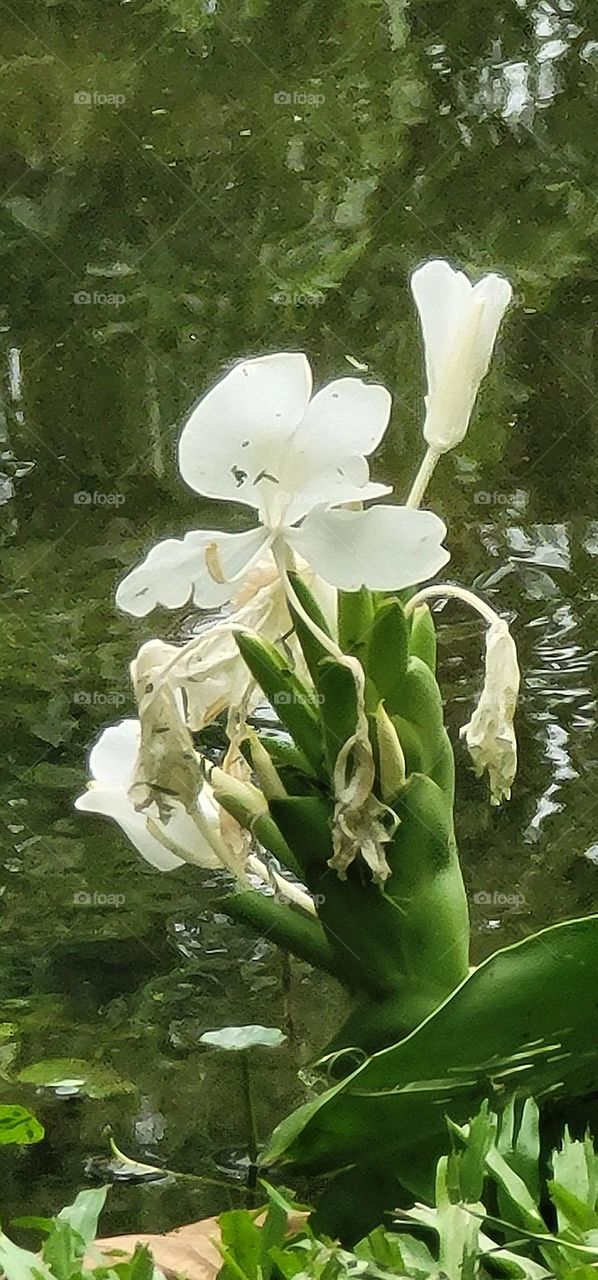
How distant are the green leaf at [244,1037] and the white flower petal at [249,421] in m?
0.29

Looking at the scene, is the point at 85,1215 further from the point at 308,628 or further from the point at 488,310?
the point at 488,310

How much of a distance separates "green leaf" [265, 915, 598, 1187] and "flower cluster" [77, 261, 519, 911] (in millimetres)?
54

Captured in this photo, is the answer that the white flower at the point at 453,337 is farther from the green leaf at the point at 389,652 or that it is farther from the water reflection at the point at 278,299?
the water reflection at the point at 278,299

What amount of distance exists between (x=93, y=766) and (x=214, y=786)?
0.07 m

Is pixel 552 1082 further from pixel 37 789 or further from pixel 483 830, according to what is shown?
pixel 37 789

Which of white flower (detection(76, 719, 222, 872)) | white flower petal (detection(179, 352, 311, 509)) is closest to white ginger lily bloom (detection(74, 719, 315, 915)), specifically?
white flower (detection(76, 719, 222, 872))

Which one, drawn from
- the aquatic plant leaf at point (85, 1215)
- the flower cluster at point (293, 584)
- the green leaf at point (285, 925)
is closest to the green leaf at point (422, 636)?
the flower cluster at point (293, 584)

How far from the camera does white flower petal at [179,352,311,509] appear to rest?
428 millimetres

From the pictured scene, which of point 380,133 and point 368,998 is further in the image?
point 380,133

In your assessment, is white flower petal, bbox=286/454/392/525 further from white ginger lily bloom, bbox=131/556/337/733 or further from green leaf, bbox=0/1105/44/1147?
green leaf, bbox=0/1105/44/1147

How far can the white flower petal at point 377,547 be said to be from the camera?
43 centimetres

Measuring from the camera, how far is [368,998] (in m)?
0.49

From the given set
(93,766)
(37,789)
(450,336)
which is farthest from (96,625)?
(450,336)

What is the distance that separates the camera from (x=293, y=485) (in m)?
0.44
